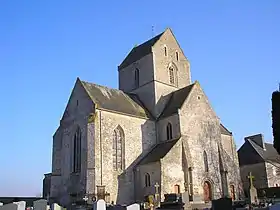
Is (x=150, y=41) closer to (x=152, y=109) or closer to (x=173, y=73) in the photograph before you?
(x=173, y=73)

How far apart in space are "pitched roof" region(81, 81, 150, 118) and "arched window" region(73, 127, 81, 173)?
354cm

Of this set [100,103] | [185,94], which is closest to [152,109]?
[185,94]

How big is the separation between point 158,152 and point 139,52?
14.1m

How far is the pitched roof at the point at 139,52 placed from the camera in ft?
128

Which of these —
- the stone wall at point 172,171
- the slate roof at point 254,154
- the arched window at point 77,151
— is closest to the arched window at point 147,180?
the stone wall at point 172,171

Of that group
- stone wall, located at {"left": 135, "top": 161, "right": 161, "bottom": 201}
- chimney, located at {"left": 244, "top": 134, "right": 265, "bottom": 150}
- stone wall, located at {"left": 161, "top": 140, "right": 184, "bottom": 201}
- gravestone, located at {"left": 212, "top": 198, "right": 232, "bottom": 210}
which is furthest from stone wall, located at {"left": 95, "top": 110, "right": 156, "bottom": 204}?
chimney, located at {"left": 244, "top": 134, "right": 265, "bottom": 150}

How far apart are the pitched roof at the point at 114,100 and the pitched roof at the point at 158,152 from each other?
12.0 feet

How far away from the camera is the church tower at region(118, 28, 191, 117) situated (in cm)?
3675

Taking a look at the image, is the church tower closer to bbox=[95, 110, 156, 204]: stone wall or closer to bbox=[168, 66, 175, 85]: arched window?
bbox=[168, 66, 175, 85]: arched window

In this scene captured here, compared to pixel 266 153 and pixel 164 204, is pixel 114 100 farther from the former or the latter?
pixel 266 153

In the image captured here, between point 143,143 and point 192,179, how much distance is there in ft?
20.1

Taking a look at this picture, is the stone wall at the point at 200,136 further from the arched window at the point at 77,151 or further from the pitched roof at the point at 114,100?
the arched window at the point at 77,151

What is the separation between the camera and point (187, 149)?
1225 inches

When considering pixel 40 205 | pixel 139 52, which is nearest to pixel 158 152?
pixel 139 52
